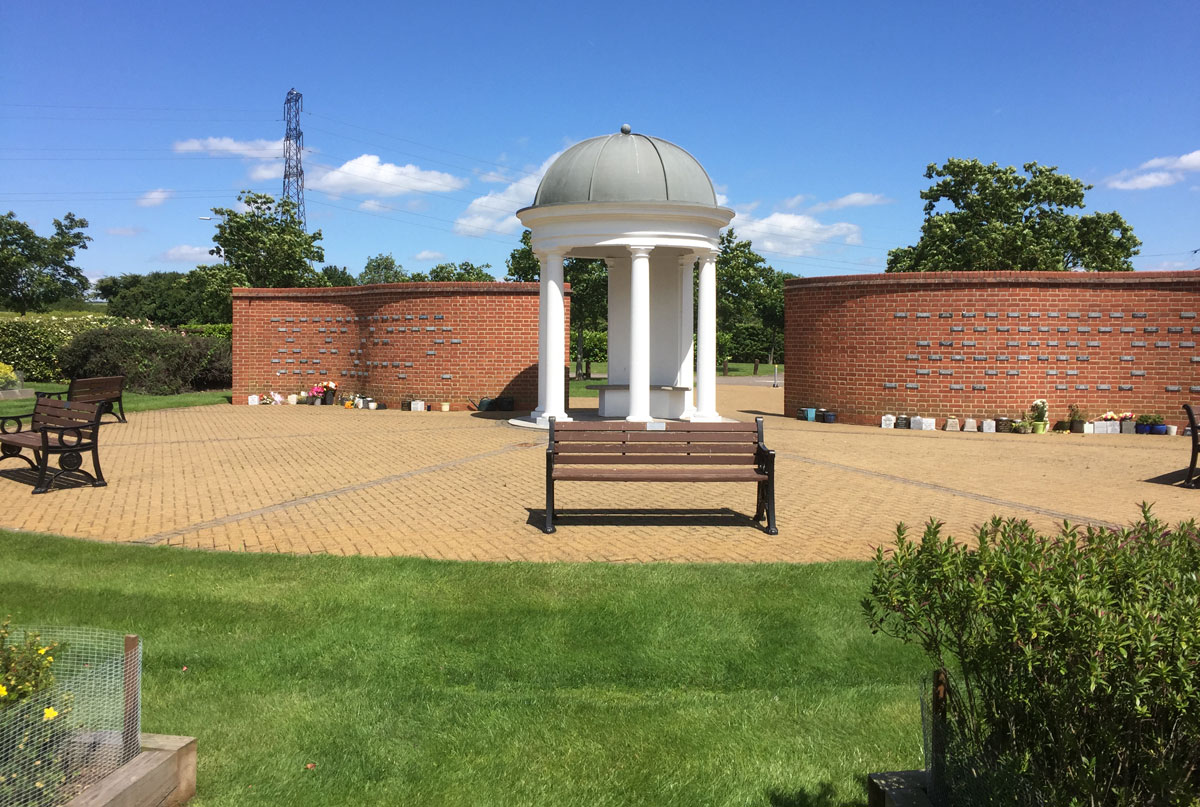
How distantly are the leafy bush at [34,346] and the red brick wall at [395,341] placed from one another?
831cm

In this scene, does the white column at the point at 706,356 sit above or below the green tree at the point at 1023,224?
below

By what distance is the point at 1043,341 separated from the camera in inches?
712

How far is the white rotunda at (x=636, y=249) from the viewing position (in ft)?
52.2

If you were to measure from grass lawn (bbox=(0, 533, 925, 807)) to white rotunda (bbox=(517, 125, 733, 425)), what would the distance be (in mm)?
9639

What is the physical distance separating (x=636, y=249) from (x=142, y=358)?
1754cm

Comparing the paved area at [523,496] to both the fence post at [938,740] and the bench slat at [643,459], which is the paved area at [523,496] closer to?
the bench slat at [643,459]

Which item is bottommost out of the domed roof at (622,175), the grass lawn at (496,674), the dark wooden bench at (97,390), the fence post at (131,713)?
the grass lawn at (496,674)

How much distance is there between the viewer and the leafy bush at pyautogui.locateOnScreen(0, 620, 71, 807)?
2996 millimetres

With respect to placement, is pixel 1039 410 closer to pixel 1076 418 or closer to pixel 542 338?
pixel 1076 418

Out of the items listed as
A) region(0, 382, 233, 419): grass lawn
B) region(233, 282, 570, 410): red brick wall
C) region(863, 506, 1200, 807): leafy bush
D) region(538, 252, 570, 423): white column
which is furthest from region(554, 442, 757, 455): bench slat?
region(0, 382, 233, 419): grass lawn

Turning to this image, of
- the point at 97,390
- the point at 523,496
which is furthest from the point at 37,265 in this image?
the point at 523,496

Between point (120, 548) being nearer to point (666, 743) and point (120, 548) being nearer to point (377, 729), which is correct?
point (377, 729)

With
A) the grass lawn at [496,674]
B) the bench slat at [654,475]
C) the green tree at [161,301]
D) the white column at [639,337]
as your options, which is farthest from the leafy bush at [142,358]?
the green tree at [161,301]

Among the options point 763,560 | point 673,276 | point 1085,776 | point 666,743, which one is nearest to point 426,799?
point 666,743
